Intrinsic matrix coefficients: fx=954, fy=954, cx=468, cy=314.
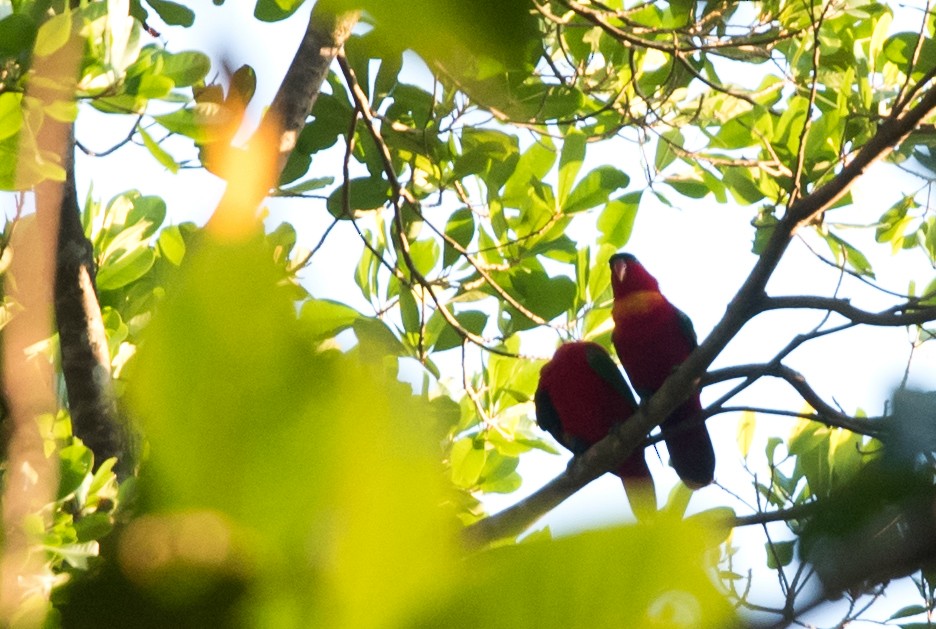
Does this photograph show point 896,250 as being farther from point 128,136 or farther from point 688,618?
point 688,618

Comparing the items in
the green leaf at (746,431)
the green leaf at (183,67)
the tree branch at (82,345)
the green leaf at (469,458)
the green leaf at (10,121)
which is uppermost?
the tree branch at (82,345)

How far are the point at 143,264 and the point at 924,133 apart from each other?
2038mm

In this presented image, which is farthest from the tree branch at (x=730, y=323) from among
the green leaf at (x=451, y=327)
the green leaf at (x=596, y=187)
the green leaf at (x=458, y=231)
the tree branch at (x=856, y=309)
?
the green leaf at (x=458, y=231)

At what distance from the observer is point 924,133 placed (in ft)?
7.06

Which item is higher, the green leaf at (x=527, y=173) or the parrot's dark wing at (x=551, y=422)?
the green leaf at (x=527, y=173)

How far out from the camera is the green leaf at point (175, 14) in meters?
1.87

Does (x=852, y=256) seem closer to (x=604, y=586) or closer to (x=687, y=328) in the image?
(x=687, y=328)

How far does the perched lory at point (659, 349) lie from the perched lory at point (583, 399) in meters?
0.09

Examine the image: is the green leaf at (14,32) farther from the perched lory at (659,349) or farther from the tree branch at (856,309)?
the perched lory at (659,349)

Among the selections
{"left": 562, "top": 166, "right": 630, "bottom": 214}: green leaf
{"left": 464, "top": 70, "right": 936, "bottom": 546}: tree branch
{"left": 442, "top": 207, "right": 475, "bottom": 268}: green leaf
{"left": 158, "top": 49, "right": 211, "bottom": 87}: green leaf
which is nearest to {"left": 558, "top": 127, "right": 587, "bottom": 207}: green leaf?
{"left": 562, "top": 166, "right": 630, "bottom": 214}: green leaf

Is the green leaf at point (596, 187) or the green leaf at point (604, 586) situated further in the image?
the green leaf at point (596, 187)

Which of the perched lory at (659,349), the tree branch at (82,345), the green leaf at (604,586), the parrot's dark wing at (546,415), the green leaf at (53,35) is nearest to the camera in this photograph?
the green leaf at (604,586)

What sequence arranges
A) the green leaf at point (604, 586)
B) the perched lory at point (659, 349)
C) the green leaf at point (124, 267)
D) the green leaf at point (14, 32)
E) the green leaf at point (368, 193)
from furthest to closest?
1. the perched lory at point (659, 349)
2. the green leaf at point (368, 193)
3. the green leaf at point (124, 267)
4. the green leaf at point (14, 32)
5. the green leaf at point (604, 586)

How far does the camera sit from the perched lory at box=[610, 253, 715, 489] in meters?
3.84
